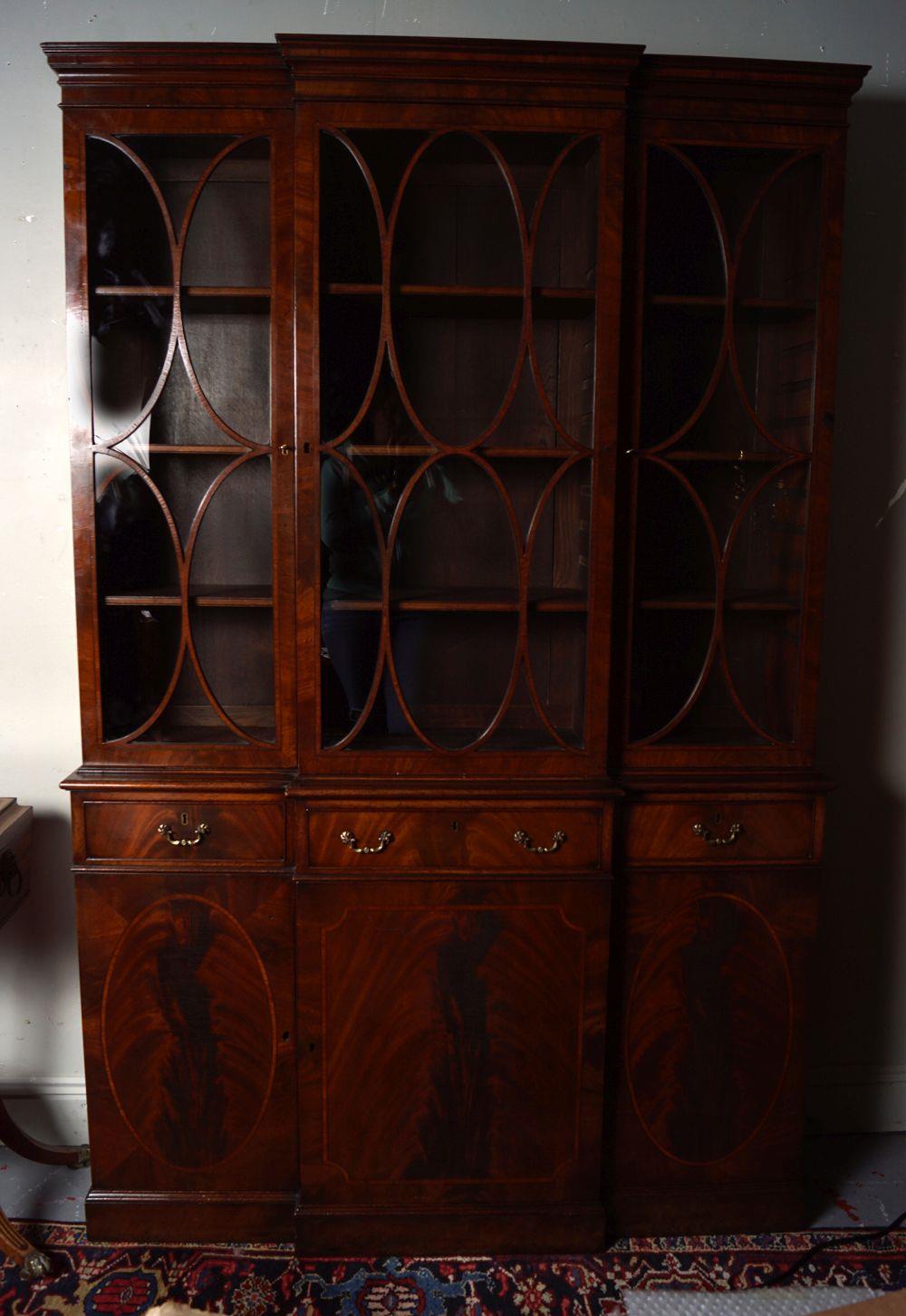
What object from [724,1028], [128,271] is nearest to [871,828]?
[724,1028]

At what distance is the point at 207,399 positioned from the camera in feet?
5.49

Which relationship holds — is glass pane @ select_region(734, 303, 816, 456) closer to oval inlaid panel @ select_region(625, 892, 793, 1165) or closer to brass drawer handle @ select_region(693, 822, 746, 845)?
brass drawer handle @ select_region(693, 822, 746, 845)

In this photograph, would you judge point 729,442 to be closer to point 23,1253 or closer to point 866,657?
point 866,657

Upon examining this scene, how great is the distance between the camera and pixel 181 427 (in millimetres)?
1685

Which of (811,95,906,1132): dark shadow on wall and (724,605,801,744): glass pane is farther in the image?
(811,95,906,1132): dark shadow on wall

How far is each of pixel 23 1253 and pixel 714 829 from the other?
4.69 feet

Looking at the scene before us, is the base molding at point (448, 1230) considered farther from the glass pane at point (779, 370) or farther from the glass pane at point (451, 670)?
the glass pane at point (779, 370)

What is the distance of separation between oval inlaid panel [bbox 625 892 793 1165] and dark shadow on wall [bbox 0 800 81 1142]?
1186 millimetres

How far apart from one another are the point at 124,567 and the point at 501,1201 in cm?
133

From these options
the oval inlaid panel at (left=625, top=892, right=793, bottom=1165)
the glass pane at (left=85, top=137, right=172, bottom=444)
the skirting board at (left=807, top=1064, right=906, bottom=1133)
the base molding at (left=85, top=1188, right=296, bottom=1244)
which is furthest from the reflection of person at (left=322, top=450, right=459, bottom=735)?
the skirting board at (left=807, top=1064, right=906, bottom=1133)

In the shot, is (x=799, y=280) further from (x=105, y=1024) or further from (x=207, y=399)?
(x=105, y=1024)

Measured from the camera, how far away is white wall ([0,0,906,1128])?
189 cm

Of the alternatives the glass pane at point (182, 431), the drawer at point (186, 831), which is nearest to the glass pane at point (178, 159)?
the glass pane at point (182, 431)

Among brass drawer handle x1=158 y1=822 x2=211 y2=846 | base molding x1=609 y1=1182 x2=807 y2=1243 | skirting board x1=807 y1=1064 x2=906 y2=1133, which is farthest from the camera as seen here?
skirting board x1=807 y1=1064 x2=906 y2=1133
